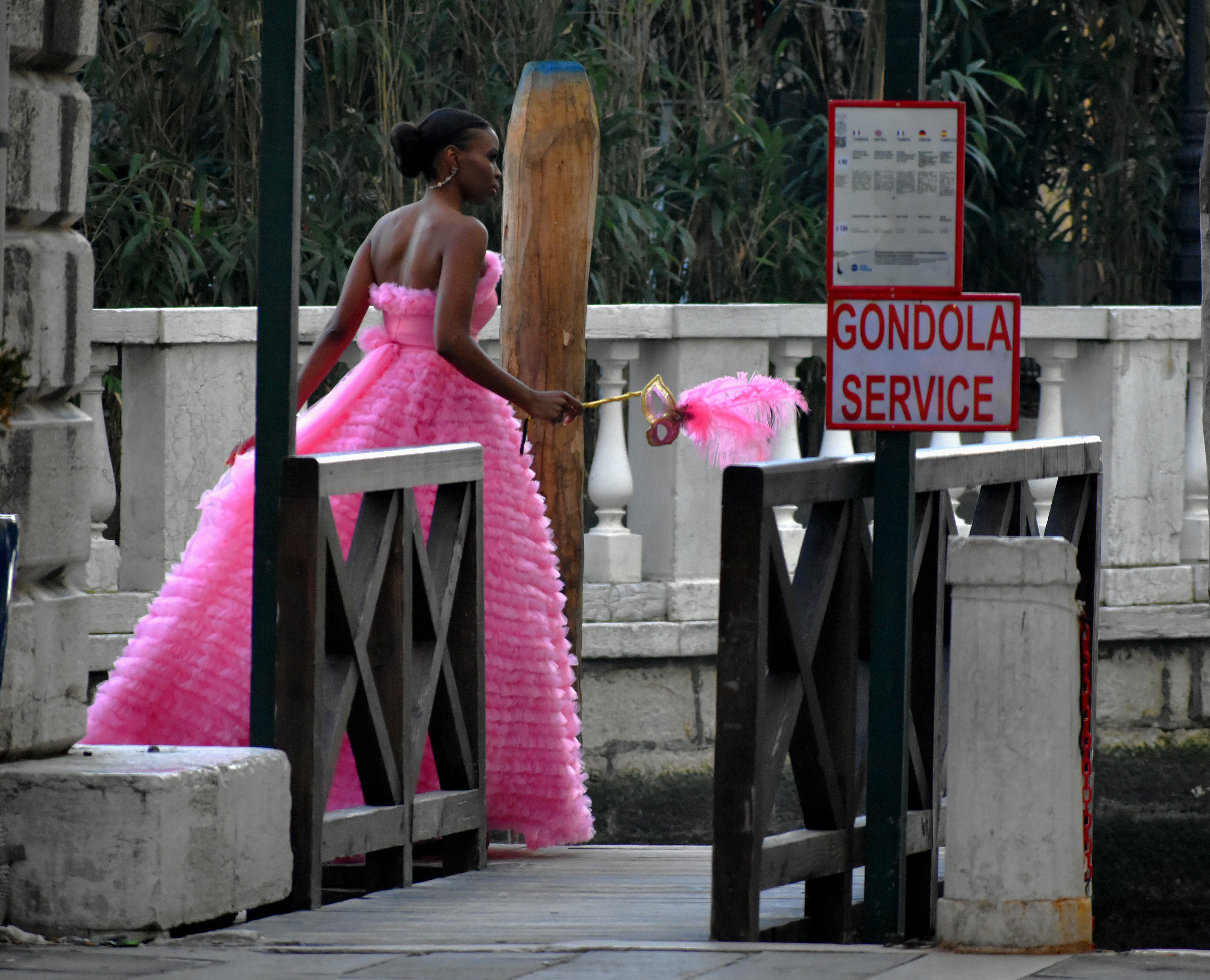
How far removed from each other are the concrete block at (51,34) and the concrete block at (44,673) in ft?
3.14

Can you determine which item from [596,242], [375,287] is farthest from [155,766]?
[596,242]

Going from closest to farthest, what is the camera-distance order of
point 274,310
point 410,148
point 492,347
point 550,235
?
1. point 274,310
2. point 410,148
3. point 550,235
4. point 492,347

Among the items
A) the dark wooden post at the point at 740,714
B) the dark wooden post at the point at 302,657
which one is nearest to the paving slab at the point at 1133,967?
the dark wooden post at the point at 740,714

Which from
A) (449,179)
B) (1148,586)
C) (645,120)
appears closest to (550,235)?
(449,179)

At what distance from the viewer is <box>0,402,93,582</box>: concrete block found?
13.4 feet

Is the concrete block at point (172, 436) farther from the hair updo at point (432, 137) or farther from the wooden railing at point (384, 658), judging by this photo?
the wooden railing at point (384, 658)

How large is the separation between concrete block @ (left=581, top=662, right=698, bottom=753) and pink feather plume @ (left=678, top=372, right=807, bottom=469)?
5.30 ft

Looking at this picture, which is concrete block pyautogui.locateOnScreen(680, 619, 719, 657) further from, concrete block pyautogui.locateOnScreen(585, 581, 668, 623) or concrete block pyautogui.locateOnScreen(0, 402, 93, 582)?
concrete block pyautogui.locateOnScreen(0, 402, 93, 582)

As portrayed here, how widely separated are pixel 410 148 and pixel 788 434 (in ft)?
6.69

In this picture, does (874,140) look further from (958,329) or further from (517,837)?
(517,837)

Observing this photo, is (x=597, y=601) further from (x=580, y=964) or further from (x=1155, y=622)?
(x=580, y=964)

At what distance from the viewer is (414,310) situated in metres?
5.68

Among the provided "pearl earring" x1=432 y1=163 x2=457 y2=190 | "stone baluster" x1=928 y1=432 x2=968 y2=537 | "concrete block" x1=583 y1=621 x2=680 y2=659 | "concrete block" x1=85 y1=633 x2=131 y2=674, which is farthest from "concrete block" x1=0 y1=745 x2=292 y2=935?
"stone baluster" x1=928 y1=432 x2=968 y2=537

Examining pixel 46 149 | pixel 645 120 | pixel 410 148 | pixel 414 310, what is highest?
pixel 645 120
